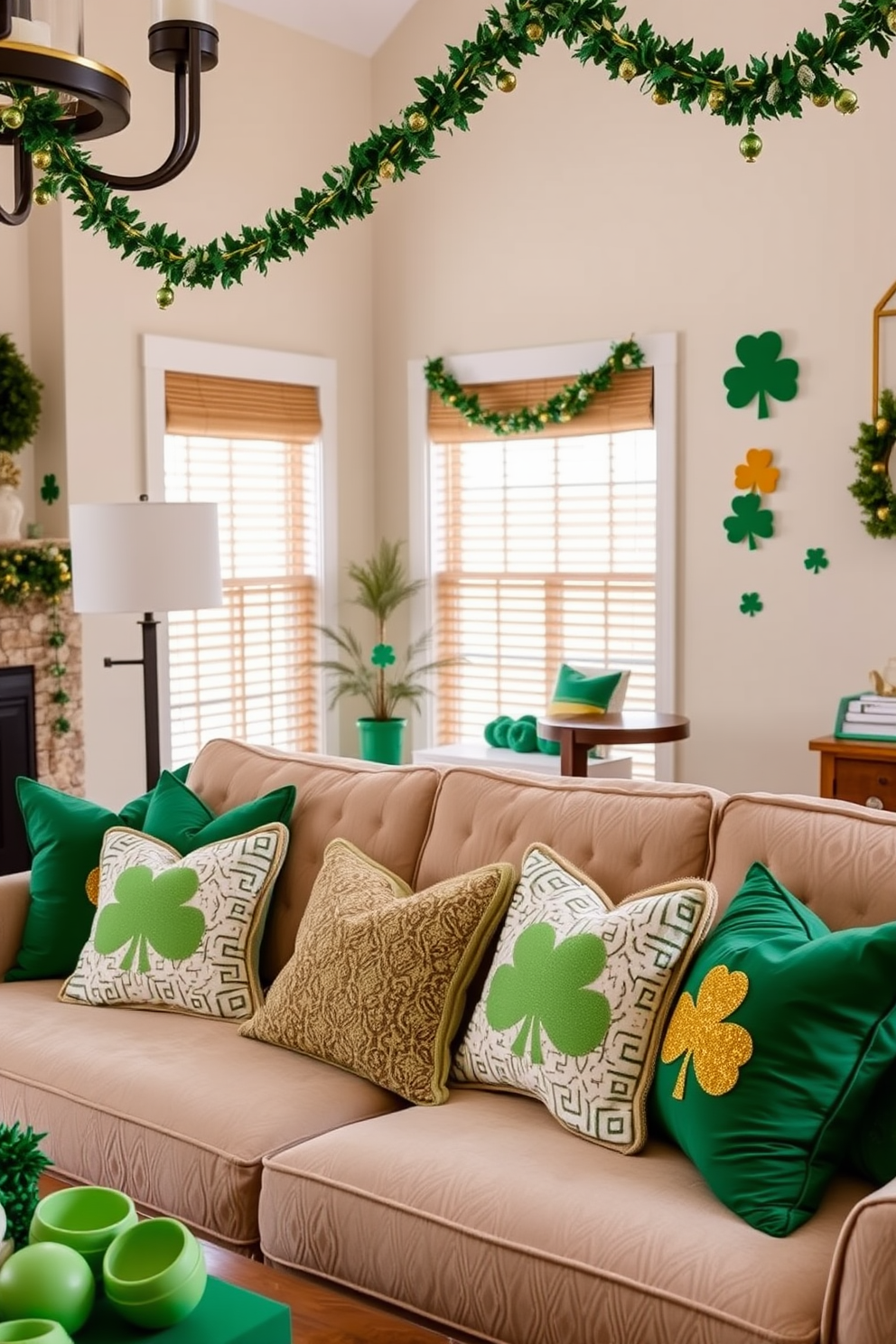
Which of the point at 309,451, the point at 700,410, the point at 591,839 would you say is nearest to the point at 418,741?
the point at 309,451

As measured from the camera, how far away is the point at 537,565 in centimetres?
613

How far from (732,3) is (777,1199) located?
4737 mm

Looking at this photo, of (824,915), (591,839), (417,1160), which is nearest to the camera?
(417,1160)

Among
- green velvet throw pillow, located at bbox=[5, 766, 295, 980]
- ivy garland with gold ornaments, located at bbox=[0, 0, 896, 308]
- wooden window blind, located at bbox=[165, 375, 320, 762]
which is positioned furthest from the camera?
wooden window blind, located at bbox=[165, 375, 320, 762]

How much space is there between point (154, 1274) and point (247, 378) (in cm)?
469

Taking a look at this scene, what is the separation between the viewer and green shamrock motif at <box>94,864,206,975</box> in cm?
287

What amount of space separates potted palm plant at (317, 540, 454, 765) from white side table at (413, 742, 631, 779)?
392mm

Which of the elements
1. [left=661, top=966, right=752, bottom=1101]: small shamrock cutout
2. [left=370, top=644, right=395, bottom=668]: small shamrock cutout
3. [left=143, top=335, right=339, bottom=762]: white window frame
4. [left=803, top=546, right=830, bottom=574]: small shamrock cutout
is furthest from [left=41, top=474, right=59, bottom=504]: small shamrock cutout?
[left=661, top=966, right=752, bottom=1101]: small shamrock cutout

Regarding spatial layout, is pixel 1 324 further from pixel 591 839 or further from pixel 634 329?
pixel 591 839

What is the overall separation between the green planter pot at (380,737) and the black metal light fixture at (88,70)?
13.9 feet

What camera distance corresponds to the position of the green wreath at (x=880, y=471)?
16.4 feet

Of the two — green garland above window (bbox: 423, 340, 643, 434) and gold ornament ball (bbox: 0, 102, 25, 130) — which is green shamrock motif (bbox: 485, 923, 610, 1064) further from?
green garland above window (bbox: 423, 340, 643, 434)

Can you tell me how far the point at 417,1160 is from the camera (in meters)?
2.15

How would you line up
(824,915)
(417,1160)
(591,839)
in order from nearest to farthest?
1. (417,1160)
2. (824,915)
3. (591,839)
